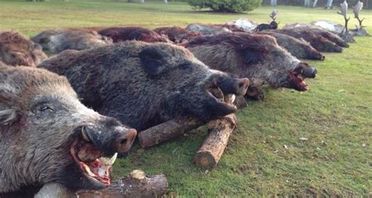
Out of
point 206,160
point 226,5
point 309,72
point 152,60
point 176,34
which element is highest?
point 152,60

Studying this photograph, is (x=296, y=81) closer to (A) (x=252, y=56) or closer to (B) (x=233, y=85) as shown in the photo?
(A) (x=252, y=56)

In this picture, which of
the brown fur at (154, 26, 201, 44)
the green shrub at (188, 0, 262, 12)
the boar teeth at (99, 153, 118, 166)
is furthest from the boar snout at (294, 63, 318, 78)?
the green shrub at (188, 0, 262, 12)

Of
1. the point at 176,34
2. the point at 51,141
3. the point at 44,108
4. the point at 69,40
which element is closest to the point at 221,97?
the point at 44,108

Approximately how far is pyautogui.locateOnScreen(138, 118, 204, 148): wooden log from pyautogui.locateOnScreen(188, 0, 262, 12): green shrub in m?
26.3

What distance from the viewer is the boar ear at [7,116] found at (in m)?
3.79

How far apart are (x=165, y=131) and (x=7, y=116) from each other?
2.04m

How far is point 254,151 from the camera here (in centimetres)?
559

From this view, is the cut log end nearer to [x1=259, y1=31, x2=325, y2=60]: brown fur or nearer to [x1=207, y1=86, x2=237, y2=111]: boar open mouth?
[x1=207, y1=86, x2=237, y2=111]: boar open mouth

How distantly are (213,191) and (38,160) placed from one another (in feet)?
5.13

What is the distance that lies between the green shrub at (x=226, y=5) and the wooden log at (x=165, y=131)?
26301 millimetres

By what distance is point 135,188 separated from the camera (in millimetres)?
4195

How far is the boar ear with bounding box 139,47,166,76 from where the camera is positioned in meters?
5.95

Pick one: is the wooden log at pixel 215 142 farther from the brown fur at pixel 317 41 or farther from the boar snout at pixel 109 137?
the brown fur at pixel 317 41

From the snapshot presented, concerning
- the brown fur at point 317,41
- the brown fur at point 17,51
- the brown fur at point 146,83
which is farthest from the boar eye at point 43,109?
the brown fur at point 317,41
